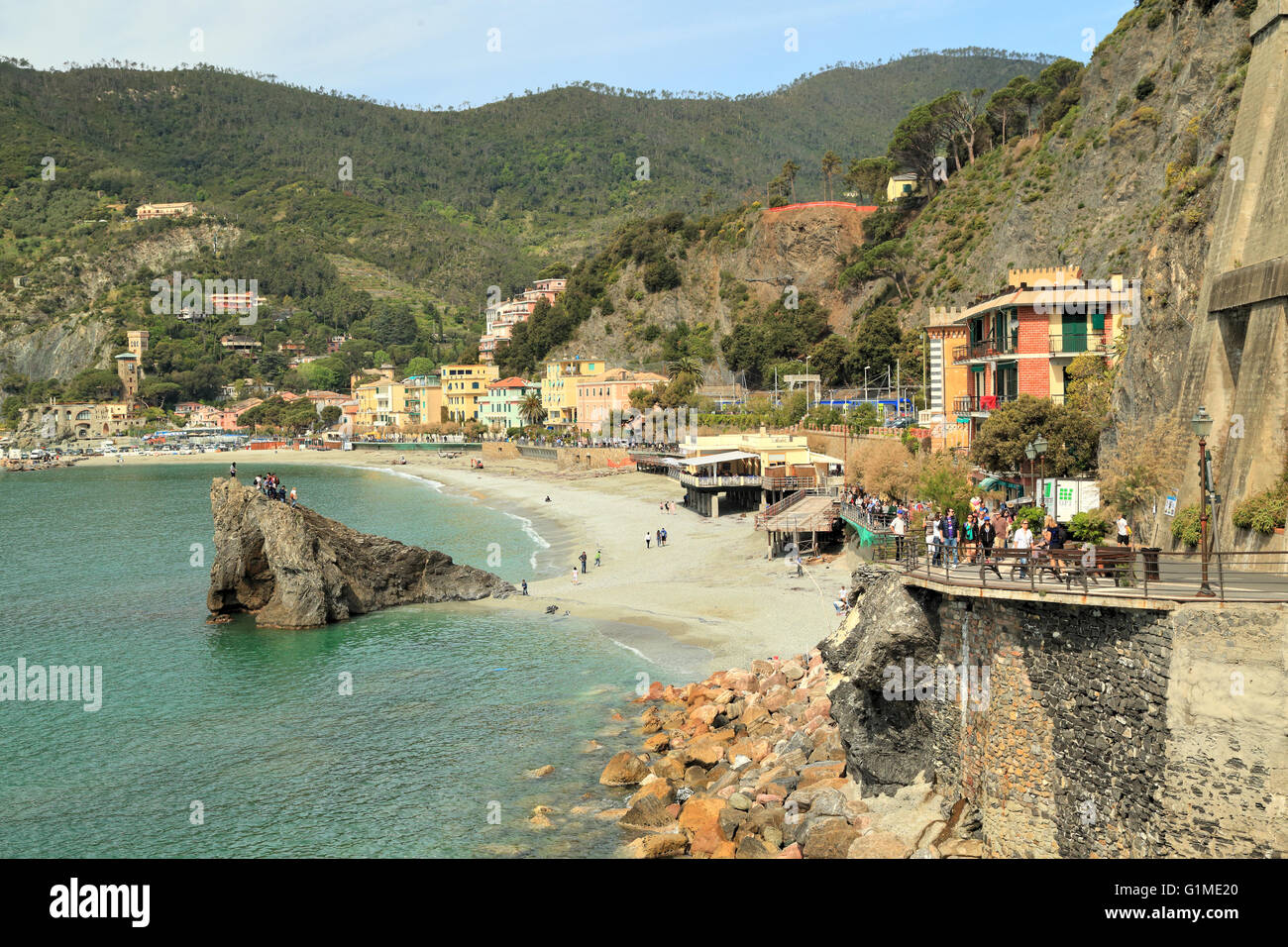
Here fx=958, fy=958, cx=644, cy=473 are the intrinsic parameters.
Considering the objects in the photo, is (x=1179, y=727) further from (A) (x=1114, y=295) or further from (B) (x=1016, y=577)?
(A) (x=1114, y=295)

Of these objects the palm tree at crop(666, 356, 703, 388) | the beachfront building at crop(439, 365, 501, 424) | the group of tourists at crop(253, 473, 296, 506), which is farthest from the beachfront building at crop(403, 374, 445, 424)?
Answer: the group of tourists at crop(253, 473, 296, 506)

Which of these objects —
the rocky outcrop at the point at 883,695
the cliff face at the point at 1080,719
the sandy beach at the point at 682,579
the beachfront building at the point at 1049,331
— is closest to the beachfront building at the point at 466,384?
the sandy beach at the point at 682,579

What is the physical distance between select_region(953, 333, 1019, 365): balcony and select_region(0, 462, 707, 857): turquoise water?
1766 cm

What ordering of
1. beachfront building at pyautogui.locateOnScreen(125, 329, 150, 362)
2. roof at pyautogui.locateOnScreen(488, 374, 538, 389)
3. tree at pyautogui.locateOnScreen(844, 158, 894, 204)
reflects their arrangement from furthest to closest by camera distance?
beachfront building at pyautogui.locateOnScreen(125, 329, 150, 362), roof at pyautogui.locateOnScreen(488, 374, 538, 389), tree at pyautogui.locateOnScreen(844, 158, 894, 204)

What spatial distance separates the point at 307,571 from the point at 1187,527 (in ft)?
97.7

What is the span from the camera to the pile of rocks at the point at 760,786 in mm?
15555

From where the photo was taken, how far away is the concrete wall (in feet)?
35.9

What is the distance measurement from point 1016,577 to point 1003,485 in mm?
17168

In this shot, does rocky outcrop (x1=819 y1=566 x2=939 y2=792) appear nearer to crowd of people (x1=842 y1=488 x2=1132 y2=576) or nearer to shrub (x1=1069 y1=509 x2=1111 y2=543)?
crowd of people (x1=842 y1=488 x2=1132 y2=576)

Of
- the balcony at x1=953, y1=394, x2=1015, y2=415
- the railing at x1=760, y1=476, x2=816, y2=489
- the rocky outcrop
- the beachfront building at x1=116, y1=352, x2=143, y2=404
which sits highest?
the beachfront building at x1=116, y1=352, x2=143, y2=404

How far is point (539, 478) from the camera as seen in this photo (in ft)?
312

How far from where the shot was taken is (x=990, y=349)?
38.4 metres

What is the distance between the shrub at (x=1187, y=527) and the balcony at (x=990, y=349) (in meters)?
18.6
